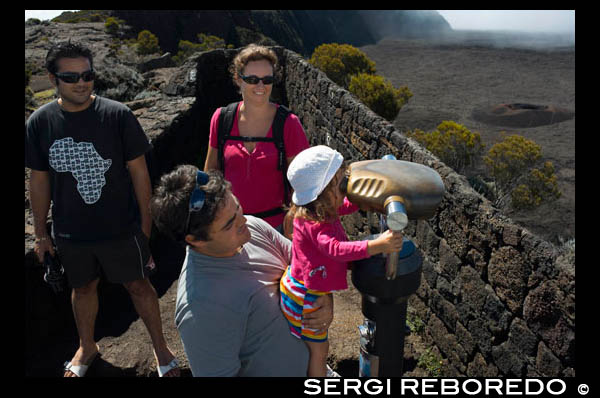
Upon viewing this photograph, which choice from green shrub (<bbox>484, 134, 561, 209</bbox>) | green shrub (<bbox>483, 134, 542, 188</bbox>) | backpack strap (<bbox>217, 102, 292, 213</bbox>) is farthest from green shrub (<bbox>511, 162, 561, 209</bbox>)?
backpack strap (<bbox>217, 102, 292, 213</bbox>)

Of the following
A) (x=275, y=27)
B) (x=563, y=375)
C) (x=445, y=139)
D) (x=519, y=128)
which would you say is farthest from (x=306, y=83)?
(x=275, y=27)

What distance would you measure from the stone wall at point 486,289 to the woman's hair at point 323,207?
132cm

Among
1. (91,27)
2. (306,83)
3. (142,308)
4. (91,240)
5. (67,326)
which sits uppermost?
(91,27)

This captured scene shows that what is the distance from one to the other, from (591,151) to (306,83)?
5159 millimetres

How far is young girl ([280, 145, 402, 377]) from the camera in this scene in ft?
6.69

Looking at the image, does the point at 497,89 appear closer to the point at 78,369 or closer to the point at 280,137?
the point at 280,137

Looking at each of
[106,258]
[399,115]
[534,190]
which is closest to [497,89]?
[399,115]

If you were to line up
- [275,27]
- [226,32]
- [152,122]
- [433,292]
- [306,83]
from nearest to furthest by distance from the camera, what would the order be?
[433,292] → [152,122] → [306,83] → [226,32] → [275,27]

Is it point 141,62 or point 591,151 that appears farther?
point 141,62

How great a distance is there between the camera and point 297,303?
6.71ft

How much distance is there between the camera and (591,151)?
360cm

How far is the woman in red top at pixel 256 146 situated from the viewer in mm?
3031

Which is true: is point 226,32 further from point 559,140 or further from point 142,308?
point 142,308

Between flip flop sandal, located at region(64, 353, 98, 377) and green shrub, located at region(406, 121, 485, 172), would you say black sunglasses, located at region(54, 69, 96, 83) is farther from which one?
green shrub, located at region(406, 121, 485, 172)
